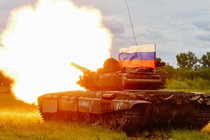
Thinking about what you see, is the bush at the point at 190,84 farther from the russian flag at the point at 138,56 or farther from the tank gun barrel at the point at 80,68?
the russian flag at the point at 138,56

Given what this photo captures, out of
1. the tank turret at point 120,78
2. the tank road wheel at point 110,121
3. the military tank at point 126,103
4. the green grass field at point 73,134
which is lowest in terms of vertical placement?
the green grass field at point 73,134

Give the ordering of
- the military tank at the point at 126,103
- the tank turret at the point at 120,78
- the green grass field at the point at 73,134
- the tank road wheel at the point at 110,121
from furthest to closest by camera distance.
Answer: the tank turret at the point at 120,78
the tank road wheel at the point at 110,121
the military tank at the point at 126,103
the green grass field at the point at 73,134

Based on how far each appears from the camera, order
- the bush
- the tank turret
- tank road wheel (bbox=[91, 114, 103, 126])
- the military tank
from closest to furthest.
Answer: the military tank < tank road wheel (bbox=[91, 114, 103, 126]) < the tank turret < the bush

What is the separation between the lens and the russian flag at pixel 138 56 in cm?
2272

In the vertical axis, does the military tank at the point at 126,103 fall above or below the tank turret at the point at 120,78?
below

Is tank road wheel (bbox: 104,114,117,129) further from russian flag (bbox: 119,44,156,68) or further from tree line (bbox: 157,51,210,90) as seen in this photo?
tree line (bbox: 157,51,210,90)

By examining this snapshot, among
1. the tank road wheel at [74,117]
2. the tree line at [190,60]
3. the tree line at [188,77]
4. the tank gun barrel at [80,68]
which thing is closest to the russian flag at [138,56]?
the tank gun barrel at [80,68]

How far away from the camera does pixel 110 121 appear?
2114cm

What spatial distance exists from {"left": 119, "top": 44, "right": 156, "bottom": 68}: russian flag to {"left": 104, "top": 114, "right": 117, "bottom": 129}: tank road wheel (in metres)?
3.27

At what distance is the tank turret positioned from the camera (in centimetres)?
2220

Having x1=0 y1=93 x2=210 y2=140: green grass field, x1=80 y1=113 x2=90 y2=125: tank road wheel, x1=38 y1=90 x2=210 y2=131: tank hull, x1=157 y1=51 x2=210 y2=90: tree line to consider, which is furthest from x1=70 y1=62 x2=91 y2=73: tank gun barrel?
x1=157 y1=51 x2=210 y2=90: tree line

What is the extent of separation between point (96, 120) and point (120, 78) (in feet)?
6.94

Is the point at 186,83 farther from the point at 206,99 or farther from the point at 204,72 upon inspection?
the point at 206,99

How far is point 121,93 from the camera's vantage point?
793 inches
